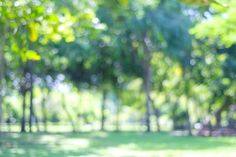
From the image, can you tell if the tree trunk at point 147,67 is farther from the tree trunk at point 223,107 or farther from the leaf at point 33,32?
the leaf at point 33,32

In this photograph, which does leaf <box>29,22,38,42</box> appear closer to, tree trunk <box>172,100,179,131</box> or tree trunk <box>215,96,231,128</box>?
tree trunk <box>215,96,231,128</box>

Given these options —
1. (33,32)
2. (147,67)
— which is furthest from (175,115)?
(33,32)

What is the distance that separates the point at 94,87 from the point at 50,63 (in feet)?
13.7

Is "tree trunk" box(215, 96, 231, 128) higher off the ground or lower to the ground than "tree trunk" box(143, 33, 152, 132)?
lower

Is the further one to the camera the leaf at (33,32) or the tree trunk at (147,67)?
the tree trunk at (147,67)

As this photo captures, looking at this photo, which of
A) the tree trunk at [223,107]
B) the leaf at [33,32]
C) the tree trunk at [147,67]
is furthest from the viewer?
the tree trunk at [223,107]

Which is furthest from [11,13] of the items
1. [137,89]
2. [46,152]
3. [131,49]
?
[137,89]

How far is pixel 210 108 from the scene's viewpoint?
35.4 m

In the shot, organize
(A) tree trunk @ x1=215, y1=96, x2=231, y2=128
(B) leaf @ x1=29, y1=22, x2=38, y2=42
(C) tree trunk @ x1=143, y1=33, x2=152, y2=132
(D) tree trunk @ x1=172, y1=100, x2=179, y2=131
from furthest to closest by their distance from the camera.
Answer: (D) tree trunk @ x1=172, y1=100, x2=179, y2=131 → (A) tree trunk @ x1=215, y1=96, x2=231, y2=128 → (C) tree trunk @ x1=143, y1=33, x2=152, y2=132 → (B) leaf @ x1=29, y1=22, x2=38, y2=42

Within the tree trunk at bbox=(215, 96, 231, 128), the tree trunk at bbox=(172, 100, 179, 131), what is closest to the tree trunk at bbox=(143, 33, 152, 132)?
the tree trunk at bbox=(215, 96, 231, 128)

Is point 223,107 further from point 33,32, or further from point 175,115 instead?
point 33,32

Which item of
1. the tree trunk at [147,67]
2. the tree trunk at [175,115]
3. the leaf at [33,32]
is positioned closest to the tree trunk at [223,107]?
the tree trunk at [147,67]

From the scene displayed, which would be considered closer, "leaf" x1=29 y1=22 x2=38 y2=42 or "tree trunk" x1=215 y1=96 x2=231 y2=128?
"leaf" x1=29 y1=22 x2=38 y2=42

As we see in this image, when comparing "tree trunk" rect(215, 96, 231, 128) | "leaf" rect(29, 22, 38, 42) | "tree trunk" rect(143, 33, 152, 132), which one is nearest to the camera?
"leaf" rect(29, 22, 38, 42)
